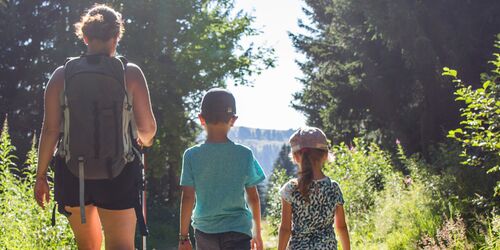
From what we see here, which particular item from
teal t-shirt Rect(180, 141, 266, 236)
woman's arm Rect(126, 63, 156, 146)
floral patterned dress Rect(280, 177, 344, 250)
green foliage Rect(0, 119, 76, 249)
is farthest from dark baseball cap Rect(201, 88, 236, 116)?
green foliage Rect(0, 119, 76, 249)

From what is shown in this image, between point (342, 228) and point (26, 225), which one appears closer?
point (342, 228)

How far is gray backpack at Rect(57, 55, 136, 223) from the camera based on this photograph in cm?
367

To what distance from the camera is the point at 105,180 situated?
12.2ft

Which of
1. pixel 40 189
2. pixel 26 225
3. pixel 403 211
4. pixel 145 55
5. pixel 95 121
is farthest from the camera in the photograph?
pixel 145 55

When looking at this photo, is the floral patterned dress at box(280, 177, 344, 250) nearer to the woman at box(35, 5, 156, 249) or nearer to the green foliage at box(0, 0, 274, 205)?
the woman at box(35, 5, 156, 249)

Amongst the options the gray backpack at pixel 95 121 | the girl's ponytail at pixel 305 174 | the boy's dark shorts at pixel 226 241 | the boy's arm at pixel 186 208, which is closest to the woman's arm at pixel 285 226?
the girl's ponytail at pixel 305 174

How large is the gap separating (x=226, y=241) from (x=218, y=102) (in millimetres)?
799

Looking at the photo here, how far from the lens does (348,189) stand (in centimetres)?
1162

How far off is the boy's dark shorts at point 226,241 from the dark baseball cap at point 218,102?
0.70m

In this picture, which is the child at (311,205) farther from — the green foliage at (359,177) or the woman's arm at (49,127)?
the green foliage at (359,177)

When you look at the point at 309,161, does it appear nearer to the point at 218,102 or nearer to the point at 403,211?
the point at 218,102

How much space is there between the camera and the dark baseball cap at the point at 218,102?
388 cm

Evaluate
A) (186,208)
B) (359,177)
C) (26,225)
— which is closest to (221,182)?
(186,208)

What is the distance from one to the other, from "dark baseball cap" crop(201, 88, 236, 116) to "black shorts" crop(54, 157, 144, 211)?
Answer: 1.70 ft
